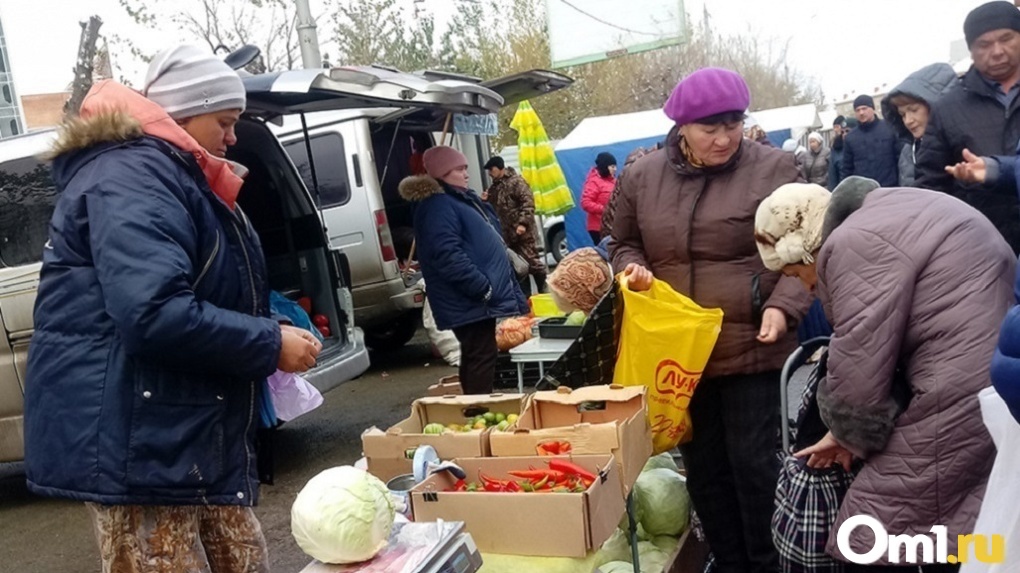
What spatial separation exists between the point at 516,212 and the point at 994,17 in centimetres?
610

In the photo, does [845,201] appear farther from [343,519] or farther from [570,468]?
[343,519]

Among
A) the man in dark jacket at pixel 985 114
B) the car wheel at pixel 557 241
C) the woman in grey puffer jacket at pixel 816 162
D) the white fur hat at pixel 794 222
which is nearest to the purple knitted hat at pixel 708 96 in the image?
the white fur hat at pixel 794 222

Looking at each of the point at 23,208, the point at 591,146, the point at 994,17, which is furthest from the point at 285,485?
the point at 591,146

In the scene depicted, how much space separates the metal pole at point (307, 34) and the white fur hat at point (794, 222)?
823cm

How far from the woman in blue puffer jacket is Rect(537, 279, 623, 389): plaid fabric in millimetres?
1938

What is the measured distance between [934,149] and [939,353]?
221 cm

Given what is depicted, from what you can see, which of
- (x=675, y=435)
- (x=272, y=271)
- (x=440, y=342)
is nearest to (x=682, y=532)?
(x=675, y=435)

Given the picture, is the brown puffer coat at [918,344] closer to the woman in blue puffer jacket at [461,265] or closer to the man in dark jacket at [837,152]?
the woman in blue puffer jacket at [461,265]

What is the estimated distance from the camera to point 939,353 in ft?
7.02

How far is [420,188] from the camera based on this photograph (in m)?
5.23

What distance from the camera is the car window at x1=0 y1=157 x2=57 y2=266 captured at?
4.94 metres

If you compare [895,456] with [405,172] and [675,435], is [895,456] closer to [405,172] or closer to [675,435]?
[675,435]

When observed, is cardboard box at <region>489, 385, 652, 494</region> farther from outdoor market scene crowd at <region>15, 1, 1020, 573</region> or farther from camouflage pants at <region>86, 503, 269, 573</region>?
camouflage pants at <region>86, 503, 269, 573</region>

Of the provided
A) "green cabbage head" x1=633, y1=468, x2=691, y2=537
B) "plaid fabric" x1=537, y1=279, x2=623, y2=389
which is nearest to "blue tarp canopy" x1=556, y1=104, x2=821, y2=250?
"green cabbage head" x1=633, y1=468, x2=691, y2=537
